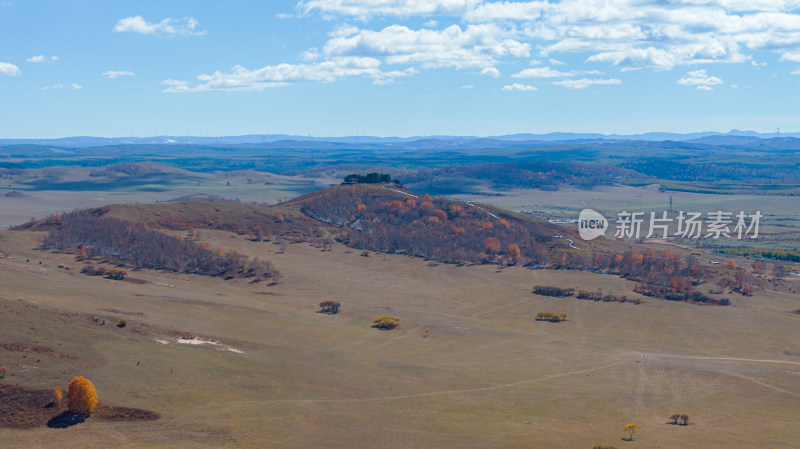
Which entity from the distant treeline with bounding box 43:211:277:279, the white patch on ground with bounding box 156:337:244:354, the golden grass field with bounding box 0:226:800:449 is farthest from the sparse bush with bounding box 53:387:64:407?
the distant treeline with bounding box 43:211:277:279

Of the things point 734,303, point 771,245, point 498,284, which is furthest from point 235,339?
point 771,245

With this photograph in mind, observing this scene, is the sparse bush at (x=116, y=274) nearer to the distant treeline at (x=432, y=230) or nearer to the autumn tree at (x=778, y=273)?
the distant treeline at (x=432, y=230)

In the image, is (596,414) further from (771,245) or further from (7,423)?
(771,245)

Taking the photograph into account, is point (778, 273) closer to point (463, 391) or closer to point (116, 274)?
point (463, 391)

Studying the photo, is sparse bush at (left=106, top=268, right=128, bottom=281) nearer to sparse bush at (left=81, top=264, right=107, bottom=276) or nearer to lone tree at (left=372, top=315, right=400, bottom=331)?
sparse bush at (left=81, top=264, right=107, bottom=276)

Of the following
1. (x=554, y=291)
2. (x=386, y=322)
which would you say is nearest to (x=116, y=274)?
(x=386, y=322)

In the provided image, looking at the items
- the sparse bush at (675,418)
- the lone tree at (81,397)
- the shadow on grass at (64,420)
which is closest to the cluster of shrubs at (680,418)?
the sparse bush at (675,418)
